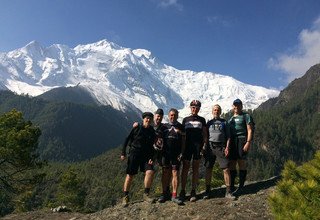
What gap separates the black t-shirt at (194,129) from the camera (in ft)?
42.2

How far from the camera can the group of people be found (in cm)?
1273

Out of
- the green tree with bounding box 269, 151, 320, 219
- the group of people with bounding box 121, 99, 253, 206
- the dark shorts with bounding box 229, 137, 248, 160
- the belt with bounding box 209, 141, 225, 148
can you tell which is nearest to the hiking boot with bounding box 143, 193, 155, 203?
the group of people with bounding box 121, 99, 253, 206

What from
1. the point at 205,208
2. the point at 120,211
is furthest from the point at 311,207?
the point at 120,211

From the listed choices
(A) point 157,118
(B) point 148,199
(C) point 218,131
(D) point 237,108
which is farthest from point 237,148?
(B) point 148,199

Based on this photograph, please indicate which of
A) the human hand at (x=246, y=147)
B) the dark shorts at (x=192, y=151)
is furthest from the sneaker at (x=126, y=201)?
the human hand at (x=246, y=147)

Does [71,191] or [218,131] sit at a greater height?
[218,131]

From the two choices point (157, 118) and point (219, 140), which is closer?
point (219, 140)

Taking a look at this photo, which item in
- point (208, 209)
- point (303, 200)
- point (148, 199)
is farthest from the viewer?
point (148, 199)

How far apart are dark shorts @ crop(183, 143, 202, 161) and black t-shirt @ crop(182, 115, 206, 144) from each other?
0.12 m

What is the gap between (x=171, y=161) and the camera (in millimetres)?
12781

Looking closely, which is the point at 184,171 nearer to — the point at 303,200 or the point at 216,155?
the point at 216,155

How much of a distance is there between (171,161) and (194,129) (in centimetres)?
121

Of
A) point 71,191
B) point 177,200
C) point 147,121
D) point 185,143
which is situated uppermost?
point 147,121

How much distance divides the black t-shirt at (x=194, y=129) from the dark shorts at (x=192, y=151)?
0.12 metres
